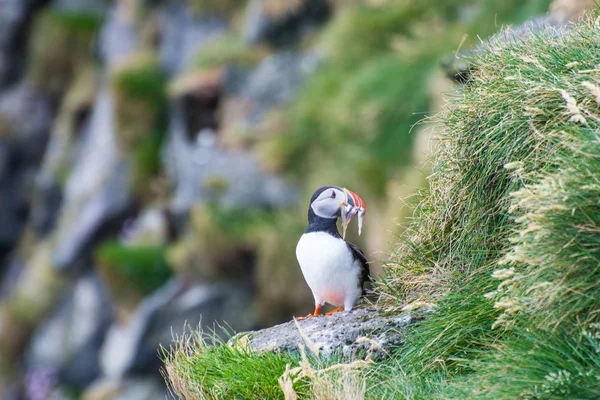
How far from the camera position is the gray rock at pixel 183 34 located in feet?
50.6

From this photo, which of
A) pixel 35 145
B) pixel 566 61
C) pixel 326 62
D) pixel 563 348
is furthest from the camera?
pixel 35 145

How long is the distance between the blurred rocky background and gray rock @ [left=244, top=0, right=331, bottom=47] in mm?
25

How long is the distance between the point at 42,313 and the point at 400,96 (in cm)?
1054

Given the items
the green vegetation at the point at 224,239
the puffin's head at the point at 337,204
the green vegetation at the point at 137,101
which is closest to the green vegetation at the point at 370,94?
the green vegetation at the point at 224,239

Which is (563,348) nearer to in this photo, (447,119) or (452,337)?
(452,337)

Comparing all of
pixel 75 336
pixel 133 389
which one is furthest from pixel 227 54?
pixel 75 336

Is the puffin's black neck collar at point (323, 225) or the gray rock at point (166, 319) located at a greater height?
the gray rock at point (166, 319)

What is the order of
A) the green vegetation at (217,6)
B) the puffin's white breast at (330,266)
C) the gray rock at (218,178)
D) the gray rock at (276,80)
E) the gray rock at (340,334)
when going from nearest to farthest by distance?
the gray rock at (340,334)
the puffin's white breast at (330,266)
the gray rock at (218,178)
the gray rock at (276,80)
the green vegetation at (217,6)

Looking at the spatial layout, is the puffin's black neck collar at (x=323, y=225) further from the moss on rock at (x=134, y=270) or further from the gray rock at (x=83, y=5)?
the gray rock at (x=83, y=5)

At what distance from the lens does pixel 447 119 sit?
3.79m

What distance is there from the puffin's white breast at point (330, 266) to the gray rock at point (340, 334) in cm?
13

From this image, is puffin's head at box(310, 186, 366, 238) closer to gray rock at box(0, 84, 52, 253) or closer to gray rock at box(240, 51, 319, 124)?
gray rock at box(240, 51, 319, 124)

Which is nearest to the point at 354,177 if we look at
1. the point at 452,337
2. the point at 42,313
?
the point at 452,337

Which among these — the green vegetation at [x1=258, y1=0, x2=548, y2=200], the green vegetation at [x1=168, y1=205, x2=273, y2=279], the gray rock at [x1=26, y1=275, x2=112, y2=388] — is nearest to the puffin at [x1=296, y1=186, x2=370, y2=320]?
the green vegetation at [x1=258, y1=0, x2=548, y2=200]
